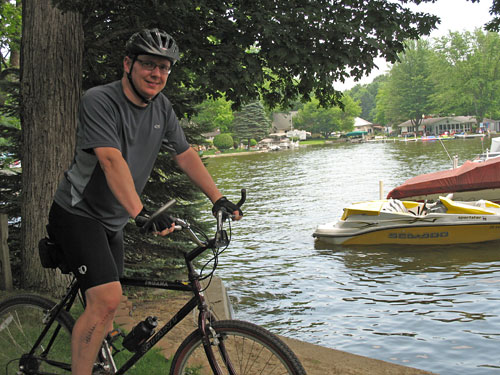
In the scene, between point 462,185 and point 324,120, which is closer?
point 462,185

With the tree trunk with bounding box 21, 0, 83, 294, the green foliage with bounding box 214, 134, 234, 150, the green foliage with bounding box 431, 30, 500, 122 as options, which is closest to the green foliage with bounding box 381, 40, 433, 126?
the green foliage with bounding box 431, 30, 500, 122

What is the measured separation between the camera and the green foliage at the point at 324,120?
132m

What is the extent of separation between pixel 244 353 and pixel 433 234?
14612mm

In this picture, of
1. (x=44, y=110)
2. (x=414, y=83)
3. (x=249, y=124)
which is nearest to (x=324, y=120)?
(x=414, y=83)

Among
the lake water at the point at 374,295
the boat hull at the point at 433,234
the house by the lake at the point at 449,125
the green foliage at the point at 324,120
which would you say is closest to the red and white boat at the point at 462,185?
the lake water at the point at 374,295

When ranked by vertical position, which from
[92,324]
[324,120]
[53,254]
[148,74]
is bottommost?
[92,324]

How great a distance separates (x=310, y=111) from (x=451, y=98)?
106 ft

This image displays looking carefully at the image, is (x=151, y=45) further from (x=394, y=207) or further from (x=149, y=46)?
→ (x=394, y=207)

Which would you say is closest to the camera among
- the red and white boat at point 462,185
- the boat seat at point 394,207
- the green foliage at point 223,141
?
the boat seat at point 394,207

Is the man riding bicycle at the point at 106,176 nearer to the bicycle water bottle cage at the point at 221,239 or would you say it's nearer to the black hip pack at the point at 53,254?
the black hip pack at the point at 53,254

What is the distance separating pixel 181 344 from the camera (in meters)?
3.02

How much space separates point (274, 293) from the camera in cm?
1224

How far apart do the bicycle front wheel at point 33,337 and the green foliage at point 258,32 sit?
11.8ft

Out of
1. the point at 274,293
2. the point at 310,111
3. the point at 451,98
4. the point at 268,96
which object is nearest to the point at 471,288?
the point at 274,293
